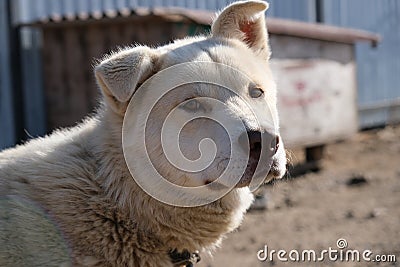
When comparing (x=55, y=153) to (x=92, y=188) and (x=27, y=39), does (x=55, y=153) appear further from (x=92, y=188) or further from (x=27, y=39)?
(x=27, y=39)

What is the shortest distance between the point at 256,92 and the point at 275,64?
15.1 ft

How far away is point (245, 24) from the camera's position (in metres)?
4.04

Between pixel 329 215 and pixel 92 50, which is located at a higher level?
pixel 92 50

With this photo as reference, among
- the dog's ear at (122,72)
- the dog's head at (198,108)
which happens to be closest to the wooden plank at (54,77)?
the dog's head at (198,108)

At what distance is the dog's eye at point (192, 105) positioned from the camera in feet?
11.4

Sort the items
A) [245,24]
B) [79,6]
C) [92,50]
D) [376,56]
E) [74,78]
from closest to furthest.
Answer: [245,24] → [92,50] → [74,78] → [79,6] → [376,56]

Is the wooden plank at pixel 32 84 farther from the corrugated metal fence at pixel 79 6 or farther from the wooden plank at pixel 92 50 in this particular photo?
the wooden plank at pixel 92 50

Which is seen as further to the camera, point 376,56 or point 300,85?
point 376,56

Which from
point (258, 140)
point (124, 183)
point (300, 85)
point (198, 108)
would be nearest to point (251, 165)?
point (258, 140)

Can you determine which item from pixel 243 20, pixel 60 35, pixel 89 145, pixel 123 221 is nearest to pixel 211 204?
pixel 123 221

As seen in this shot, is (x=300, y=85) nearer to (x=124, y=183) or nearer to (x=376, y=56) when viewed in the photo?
(x=376, y=56)

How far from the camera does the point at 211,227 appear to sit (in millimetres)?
3615

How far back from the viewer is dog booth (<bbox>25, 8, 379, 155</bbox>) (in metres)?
7.96

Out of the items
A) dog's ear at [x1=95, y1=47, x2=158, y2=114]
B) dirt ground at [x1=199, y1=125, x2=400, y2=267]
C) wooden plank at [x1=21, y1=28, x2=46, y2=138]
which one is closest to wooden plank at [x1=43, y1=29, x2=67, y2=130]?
wooden plank at [x1=21, y1=28, x2=46, y2=138]
